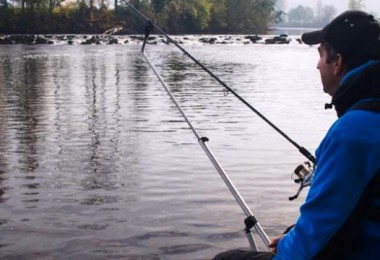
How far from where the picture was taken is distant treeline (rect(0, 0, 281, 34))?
10450cm

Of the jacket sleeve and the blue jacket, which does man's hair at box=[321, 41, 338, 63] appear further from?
the jacket sleeve

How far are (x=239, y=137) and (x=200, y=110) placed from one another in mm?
5156

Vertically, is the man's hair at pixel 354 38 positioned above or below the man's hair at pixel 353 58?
above

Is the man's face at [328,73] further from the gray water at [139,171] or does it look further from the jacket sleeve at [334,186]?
the gray water at [139,171]

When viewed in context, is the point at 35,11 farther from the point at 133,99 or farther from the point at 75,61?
the point at 133,99

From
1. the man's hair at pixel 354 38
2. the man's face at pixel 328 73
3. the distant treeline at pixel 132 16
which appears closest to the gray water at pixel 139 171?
the man's face at pixel 328 73

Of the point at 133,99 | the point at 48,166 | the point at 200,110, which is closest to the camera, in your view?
the point at 48,166

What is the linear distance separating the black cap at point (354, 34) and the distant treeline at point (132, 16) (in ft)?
296

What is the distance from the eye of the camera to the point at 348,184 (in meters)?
2.71

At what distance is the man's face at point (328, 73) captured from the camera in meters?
3.23

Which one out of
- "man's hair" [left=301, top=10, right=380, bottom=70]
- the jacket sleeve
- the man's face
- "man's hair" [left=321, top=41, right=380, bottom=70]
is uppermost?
"man's hair" [left=301, top=10, right=380, bottom=70]

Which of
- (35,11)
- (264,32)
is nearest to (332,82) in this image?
(35,11)

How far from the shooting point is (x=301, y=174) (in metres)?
4.52

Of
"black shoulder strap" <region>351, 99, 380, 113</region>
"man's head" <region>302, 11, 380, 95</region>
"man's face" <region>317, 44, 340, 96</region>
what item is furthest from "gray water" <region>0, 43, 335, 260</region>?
"black shoulder strap" <region>351, 99, 380, 113</region>
